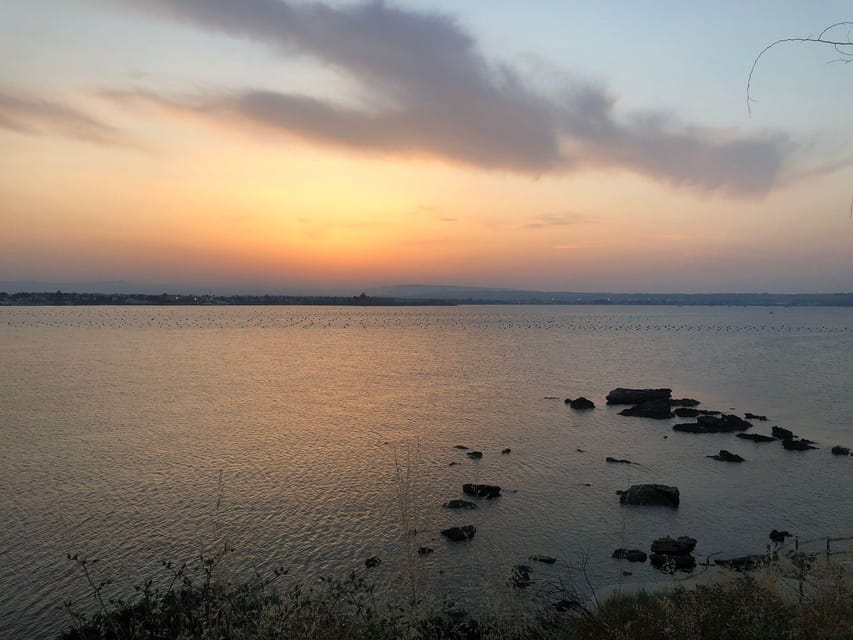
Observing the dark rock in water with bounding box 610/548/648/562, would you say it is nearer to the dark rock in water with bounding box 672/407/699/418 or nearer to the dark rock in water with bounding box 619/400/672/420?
the dark rock in water with bounding box 619/400/672/420

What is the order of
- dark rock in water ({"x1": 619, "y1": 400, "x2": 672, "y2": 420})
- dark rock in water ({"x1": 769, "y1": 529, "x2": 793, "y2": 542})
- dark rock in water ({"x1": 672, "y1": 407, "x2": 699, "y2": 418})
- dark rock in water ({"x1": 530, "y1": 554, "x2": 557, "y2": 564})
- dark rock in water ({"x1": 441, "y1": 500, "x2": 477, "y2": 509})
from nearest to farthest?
1. dark rock in water ({"x1": 530, "y1": 554, "x2": 557, "y2": 564})
2. dark rock in water ({"x1": 769, "y1": 529, "x2": 793, "y2": 542})
3. dark rock in water ({"x1": 441, "y1": 500, "x2": 477, "y2": 509})
4. dark rock in water ({"x1": 619, "y1": 400, "x2": 672, "y2": 420})
5. dark rock in water ({"x1": 672, "y1": 407, "x2": 699, "y2": 418})

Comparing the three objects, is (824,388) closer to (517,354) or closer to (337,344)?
(517,354)

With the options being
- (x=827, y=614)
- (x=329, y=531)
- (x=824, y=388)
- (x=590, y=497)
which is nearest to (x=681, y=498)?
(x=590, y=497)

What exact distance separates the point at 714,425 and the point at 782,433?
440 cm

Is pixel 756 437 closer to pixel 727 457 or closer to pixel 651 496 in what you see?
pixel 727 457

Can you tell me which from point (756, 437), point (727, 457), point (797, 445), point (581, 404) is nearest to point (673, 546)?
point (727, 457)

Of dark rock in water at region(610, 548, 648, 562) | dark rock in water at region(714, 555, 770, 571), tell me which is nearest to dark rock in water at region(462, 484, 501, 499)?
dark rock in water at region(610, 548, 648, 562)

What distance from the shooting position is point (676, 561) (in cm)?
1748

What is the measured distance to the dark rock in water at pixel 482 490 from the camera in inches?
926

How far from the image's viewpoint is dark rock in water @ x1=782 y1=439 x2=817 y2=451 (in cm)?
3300

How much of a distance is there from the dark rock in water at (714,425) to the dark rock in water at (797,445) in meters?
4.54

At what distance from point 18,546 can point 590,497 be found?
2118 centimetres

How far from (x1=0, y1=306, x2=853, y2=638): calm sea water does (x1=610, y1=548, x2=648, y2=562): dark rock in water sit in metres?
0.33

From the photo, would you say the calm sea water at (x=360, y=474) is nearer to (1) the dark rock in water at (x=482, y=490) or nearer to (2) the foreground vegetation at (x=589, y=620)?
(1) the dark rock in water at (x=482, y=490)
